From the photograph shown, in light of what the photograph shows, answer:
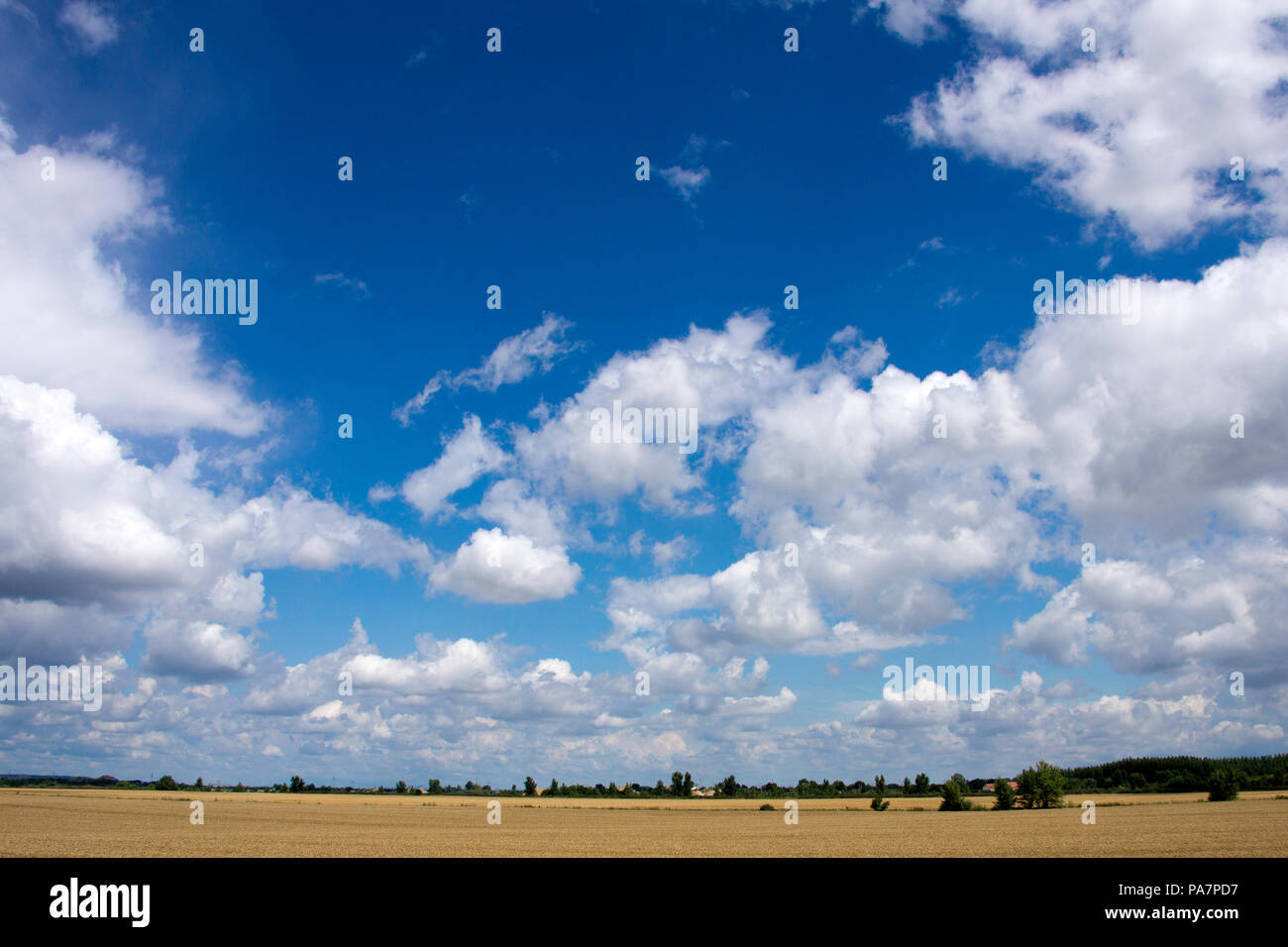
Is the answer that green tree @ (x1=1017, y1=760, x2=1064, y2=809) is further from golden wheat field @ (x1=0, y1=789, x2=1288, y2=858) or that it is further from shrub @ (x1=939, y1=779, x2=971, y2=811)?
golden wheat field @ (x1=0, y1=789, x2=1288, y2=858)

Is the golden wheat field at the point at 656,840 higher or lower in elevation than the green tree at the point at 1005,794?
higher

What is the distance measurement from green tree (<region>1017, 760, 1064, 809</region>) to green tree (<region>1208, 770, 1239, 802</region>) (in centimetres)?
2526

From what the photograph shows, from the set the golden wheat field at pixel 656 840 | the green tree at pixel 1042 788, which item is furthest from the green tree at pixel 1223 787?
the golden wheat field at pixel 656 840

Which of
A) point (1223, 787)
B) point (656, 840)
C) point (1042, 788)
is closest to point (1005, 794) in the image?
point (1042, 788)

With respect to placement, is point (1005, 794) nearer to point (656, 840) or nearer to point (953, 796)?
point (953, 796)

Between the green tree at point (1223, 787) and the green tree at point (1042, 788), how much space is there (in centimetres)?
2526

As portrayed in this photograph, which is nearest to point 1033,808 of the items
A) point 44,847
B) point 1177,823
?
point 1177,823

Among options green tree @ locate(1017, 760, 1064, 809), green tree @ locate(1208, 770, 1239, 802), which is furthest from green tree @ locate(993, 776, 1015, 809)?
green tree @ locate(1208, 770, 1239, 802)

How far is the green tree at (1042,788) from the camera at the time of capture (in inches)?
4877

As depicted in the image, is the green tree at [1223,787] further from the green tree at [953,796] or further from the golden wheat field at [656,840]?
the golden wheat field at [656,840]

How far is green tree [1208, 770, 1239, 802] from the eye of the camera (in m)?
124

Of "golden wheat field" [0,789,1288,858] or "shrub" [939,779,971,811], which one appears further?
"shrub" [939,779,971,811]

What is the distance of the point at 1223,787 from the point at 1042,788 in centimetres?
3095

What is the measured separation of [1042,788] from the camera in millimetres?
123938
